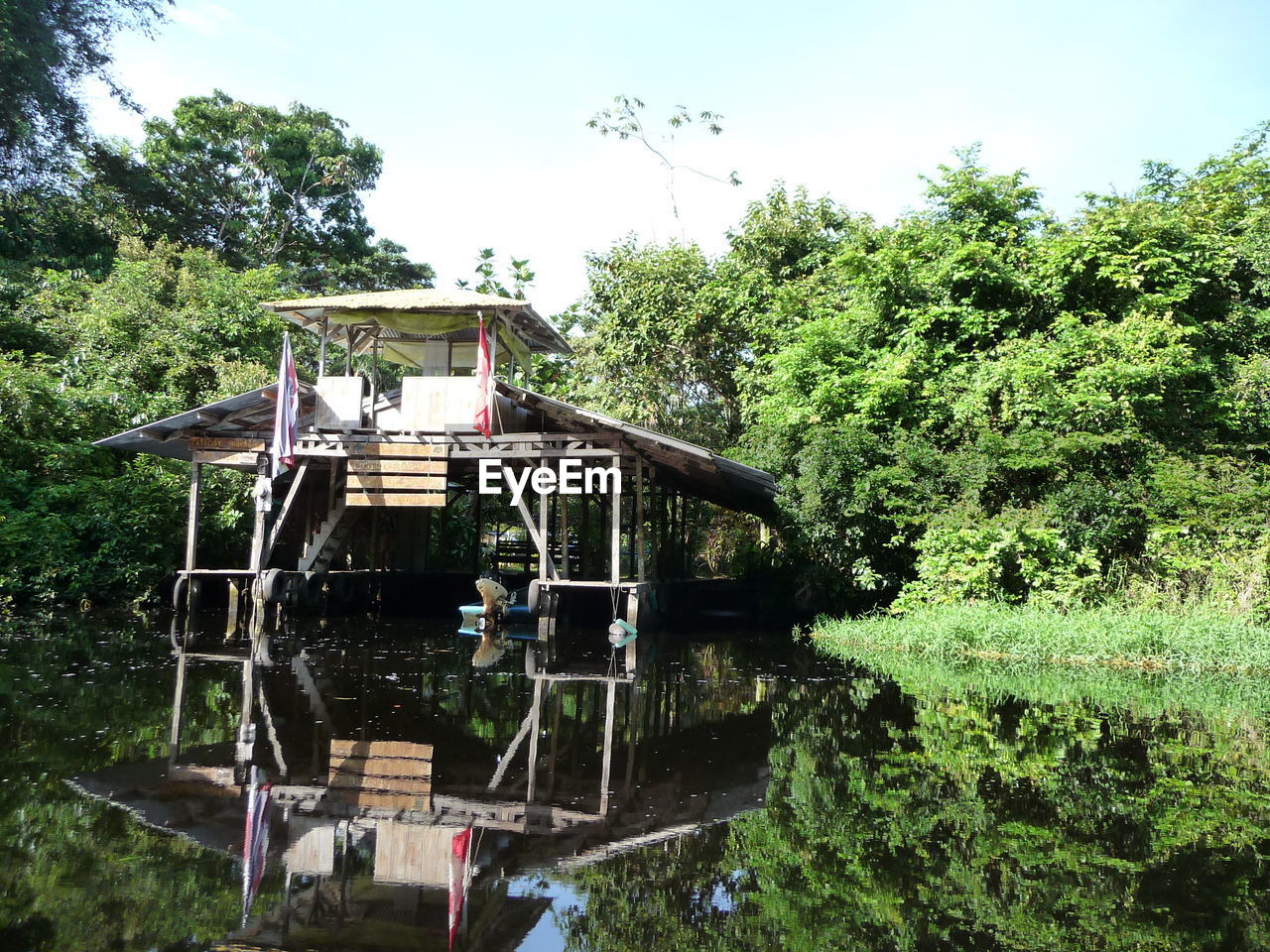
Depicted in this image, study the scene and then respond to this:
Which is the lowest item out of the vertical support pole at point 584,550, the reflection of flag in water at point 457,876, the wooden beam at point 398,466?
the reflection of flag in water at point 457,876

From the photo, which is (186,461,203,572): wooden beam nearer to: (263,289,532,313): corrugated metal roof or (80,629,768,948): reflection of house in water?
(263,289,532,313): corrugated metal roof

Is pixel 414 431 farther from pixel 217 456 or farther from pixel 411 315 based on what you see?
pixel 217 456

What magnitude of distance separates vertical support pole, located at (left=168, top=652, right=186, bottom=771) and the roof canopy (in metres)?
5.79

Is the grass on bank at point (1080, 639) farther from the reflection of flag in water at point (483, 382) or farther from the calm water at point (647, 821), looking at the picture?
the reflection of flag in water at point (483, 382)

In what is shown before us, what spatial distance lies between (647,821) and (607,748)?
1731mm

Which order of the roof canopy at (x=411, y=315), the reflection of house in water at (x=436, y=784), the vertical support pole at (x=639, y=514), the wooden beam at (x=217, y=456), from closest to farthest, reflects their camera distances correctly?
the reflection of house in water at (x=436, y=784) → the roof canopy at (x=411, y=315) → the vertical support pole at (x=639, y=514) → the wooden beam at (x=217, y=456)

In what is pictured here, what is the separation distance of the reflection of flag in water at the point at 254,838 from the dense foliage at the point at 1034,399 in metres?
10.8

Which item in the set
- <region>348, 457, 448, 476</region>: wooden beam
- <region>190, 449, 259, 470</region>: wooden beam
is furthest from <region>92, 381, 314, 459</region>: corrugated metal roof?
<region>348, 457, 448, 476</region>: wooden beam

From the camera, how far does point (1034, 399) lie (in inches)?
587

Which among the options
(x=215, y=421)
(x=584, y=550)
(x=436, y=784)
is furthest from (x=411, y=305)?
(x=436, y=784)

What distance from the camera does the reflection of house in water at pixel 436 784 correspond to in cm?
388

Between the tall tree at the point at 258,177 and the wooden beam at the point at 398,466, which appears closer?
the wooden beam at the point at 398,466

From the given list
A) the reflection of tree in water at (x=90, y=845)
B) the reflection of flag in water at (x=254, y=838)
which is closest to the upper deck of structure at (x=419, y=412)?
the reflection of tree in water at (x=90, y=845)

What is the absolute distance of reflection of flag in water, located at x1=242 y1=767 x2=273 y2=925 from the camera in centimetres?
392
